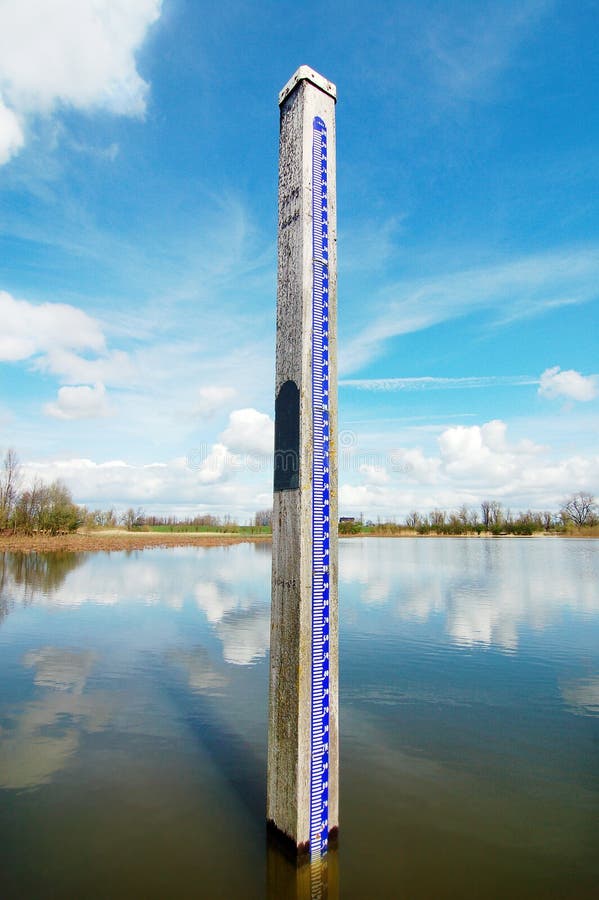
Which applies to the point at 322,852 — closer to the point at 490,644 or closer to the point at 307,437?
the point at 307,437

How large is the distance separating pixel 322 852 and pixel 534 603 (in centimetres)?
1100

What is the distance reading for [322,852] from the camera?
10.3 ft

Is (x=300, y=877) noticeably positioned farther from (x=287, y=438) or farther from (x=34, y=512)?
(x=34, y=512)

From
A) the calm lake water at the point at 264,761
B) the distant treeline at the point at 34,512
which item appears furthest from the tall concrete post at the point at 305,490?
the distant treeline at the point at 34,512

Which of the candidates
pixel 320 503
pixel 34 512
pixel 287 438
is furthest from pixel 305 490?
pixel 34 512

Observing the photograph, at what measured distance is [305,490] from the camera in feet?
10.4

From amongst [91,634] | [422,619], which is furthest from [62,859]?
[422,619]

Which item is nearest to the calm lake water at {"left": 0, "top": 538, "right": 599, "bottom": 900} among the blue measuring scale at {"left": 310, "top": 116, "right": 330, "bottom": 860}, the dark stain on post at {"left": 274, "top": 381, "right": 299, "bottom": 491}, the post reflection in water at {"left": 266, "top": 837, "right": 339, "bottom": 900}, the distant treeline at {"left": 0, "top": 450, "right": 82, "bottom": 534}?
the post reflection in water at {"left": 266, "top": 837, "right": 339, "bottom": 900}

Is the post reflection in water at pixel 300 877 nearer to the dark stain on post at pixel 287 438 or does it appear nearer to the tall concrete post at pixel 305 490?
the tall concrete post at pixel 305 490

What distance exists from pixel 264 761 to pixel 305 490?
9.27 ft

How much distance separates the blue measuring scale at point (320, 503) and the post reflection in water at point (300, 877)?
0.08 meters

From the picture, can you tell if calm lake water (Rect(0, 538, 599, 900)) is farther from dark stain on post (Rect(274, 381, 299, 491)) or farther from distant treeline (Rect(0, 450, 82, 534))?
distant treeline (Rect(0, 450, 82, 534))

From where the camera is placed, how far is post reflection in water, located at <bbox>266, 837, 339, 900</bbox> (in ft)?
9.45

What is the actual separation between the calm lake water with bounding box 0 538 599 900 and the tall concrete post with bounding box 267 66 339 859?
512mm
